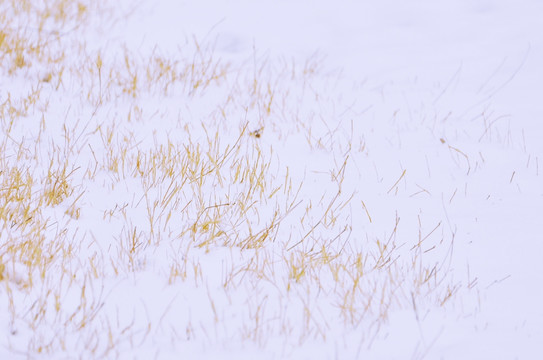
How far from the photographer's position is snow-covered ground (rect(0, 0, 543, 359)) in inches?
84.0

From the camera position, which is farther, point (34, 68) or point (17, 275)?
point (34, 68)

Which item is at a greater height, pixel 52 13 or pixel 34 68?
pixel 52 13

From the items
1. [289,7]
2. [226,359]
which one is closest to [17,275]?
[226,359]

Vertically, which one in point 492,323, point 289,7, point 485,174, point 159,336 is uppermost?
point 289,7

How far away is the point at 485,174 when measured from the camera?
3.40m

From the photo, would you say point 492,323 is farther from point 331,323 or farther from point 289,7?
point 289,7

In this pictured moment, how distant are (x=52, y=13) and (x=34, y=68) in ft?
4.95

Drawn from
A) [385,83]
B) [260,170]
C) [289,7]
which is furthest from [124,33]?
[260,170]

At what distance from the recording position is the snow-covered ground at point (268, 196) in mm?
2133

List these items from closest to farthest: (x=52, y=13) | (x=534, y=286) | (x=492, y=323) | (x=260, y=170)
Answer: (x=492, y=323)
(x=534, y=286)
(x=260, y=170)
(x=52, y=13)

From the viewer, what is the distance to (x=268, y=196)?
10.2ft

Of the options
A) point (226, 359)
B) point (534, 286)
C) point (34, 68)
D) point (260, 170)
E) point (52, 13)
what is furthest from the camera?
point (52, 13)

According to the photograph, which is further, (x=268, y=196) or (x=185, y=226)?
(x=268, y=196)

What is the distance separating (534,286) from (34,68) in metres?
4.08
